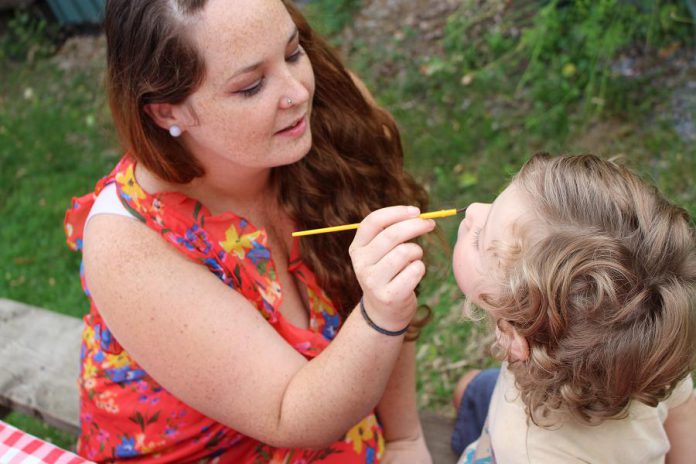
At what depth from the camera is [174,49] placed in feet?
5.61

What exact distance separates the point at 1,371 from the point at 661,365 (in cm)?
208

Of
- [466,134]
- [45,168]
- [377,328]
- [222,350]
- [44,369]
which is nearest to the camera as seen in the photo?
[377,328]

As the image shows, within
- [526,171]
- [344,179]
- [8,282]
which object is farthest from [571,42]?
[8,282]

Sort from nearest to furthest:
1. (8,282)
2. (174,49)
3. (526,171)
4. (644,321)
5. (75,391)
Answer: (644,321)
(526,171)
(174,49)
(75,391)
(8,282)

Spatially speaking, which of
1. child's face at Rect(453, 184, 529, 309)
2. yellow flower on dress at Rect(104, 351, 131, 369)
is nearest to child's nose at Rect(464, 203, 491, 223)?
child's face at Rect(453, 184, 529, 309)

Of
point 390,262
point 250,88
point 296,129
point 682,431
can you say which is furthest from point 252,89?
point 682,431

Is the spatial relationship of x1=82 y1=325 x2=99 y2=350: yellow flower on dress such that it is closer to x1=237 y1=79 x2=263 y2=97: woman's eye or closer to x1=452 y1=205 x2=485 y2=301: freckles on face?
x1=237 y1=79 x2=263 y2=97: woman's eye

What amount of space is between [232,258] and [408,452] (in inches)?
29.5

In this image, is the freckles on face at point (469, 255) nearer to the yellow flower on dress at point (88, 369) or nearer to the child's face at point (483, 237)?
the child's face at point (483, 237)

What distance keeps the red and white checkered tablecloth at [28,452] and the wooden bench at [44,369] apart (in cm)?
67

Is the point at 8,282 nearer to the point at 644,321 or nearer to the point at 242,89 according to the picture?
the point at 242,89

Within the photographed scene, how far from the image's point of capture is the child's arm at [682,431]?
1.71 m

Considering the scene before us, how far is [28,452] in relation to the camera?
1707mm

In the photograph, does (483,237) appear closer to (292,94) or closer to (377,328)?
(377,328)
